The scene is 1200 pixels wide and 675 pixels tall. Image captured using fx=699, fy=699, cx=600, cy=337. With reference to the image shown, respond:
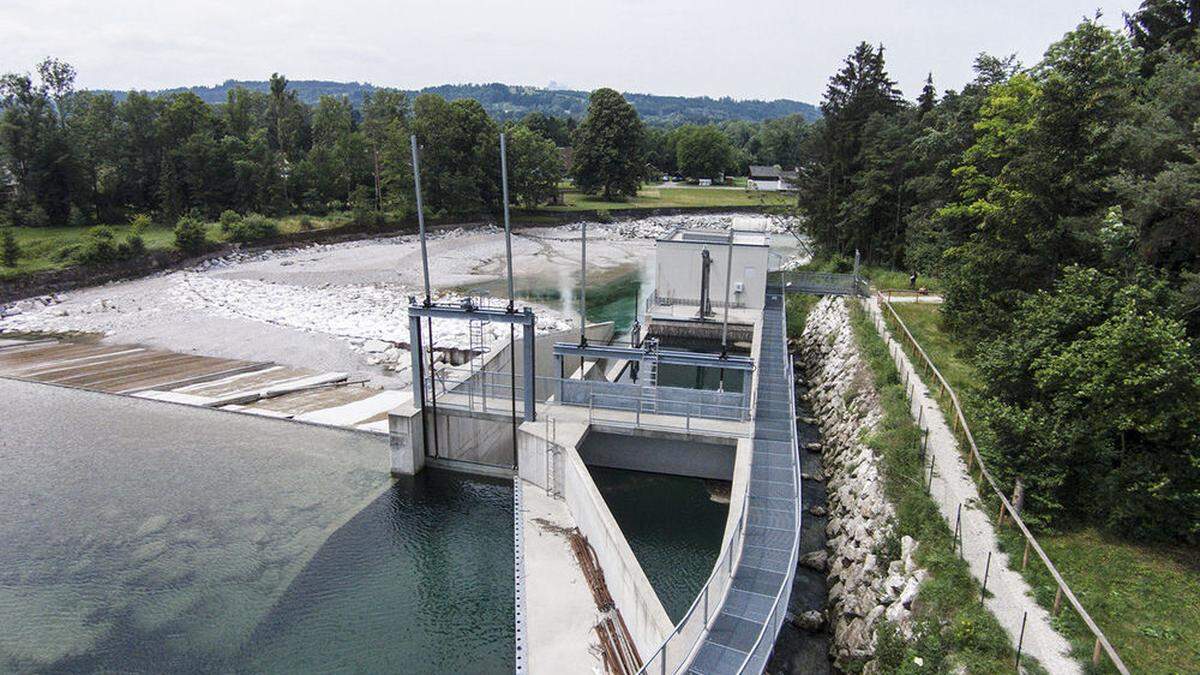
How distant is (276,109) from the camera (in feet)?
277

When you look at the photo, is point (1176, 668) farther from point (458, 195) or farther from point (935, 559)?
point (458, 195)

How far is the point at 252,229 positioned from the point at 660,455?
55573 millimetres

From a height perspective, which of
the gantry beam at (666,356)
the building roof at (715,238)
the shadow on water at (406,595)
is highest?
the building roof at (715,238)

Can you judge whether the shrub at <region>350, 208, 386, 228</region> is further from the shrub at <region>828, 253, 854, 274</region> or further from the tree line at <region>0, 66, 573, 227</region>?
the shrub at <region>828, 253, 854, 274</region>

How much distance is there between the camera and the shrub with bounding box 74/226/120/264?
172ft

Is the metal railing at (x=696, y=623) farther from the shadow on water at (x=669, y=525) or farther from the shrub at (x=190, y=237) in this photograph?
the shrub at (x=190, y=237)

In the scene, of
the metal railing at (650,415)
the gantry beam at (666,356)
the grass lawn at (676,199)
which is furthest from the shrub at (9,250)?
the grass lawn at (676,199)

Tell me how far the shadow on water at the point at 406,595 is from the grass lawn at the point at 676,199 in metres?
73.1

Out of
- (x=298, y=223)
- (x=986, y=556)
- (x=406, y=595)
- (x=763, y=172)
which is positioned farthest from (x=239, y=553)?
(x=763, y=172)

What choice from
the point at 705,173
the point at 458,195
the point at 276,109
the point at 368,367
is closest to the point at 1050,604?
the point at 368,367

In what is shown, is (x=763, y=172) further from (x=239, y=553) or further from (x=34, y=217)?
(x=239, y=553)

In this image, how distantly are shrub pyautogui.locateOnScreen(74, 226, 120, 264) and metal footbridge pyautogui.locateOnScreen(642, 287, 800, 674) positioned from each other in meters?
53.5

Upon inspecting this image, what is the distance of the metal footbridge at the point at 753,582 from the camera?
43.0ft

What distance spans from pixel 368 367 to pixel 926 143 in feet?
107
